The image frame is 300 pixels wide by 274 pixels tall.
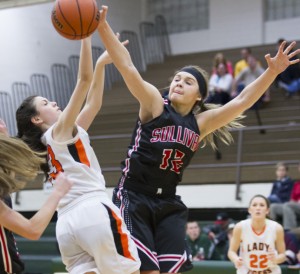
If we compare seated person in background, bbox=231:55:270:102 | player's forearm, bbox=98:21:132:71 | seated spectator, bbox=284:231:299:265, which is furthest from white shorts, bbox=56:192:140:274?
seated person in background, bbox=231:55:270:102

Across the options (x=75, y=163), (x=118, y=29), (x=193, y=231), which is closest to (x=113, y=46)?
(x=75, y=163)

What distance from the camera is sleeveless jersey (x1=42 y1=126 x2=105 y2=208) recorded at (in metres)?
3.94

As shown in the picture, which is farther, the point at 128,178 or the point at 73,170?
the point at 128,178

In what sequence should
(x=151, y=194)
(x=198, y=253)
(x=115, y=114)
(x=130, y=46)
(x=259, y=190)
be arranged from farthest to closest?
1. (x=130, y=46)
2. (x=115, y=114)
3. (x=259, y=190)
4. (x=198, y=253)
5. (x=151, y=194)

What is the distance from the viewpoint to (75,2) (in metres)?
4.07

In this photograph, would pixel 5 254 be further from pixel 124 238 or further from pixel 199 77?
pixel 199 77

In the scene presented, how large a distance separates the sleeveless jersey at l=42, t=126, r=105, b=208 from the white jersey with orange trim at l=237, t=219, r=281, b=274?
3725 millimetres

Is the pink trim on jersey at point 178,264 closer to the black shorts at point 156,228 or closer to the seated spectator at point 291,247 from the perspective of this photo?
the black shorts at point 156,228

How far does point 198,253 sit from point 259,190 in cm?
171

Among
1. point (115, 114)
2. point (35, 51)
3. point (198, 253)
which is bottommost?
point (198, 253)

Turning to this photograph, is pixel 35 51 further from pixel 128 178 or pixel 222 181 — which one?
pixel 128 178

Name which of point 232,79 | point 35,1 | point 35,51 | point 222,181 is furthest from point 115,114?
point 35,1

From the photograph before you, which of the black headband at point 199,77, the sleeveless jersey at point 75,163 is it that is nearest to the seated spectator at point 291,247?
the black headband at point 199,77

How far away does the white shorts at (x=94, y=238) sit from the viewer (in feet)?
12.6
